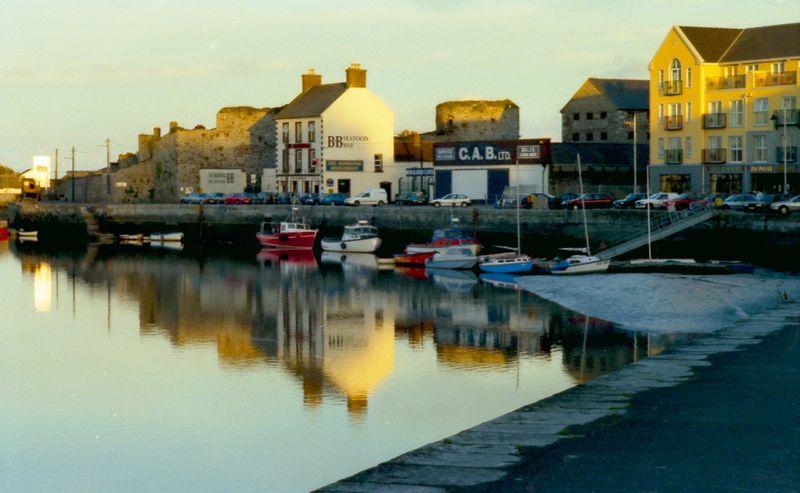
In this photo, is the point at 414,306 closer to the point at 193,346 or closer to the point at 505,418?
the point at 193,346

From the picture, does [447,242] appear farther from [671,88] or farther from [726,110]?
[671,88]

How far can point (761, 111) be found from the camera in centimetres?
6831

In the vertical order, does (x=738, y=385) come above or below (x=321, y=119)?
below

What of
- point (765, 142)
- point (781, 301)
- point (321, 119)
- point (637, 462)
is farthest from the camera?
point (321, 119)

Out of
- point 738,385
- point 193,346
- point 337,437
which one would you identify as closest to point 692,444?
point 738,385

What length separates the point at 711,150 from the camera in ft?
231

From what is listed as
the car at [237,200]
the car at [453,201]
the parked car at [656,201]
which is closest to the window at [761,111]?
the parked car at [656,201]

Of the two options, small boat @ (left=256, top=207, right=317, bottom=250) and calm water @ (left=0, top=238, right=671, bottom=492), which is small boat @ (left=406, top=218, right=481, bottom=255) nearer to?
calm water @ (left=0, top=238, right=671, bottom=492)

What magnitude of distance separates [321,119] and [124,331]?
5154 cm

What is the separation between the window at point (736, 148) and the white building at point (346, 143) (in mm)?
25299

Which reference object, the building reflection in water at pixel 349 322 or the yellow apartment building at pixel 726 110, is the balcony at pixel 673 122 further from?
the building reflection in water at pixel 349 322

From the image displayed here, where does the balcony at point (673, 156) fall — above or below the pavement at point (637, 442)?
above

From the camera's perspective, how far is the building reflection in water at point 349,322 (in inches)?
1126

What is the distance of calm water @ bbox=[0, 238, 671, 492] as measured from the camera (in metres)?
19.8
